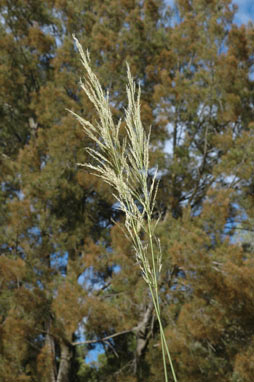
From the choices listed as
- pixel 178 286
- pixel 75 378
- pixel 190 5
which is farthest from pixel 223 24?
pixel 75 378

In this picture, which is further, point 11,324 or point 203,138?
point 203,138

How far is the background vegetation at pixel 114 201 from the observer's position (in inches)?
181

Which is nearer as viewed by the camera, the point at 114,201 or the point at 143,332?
the point at 143,332

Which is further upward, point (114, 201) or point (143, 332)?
point (114, 201)

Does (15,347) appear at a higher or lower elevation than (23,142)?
lower

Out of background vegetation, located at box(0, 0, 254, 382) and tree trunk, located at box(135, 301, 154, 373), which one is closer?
background vegetation, located at box(0, 0, 254, 382)

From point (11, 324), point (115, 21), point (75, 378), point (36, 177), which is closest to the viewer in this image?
point (11, 324)

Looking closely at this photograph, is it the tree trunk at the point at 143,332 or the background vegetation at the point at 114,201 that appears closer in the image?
the background vegetation at the point at 114,201

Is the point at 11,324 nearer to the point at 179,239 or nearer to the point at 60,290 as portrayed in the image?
the point at 60,290

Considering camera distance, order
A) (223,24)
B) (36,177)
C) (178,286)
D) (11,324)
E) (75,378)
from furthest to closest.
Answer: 1. (223,24)
2. (75,378)
3. (36,177)
4. (178,286)
5. (11,324)

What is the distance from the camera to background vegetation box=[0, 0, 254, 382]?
4.60 meters

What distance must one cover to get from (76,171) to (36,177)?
600 millimetres

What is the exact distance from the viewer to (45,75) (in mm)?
7406

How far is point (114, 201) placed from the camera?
5926 mm
